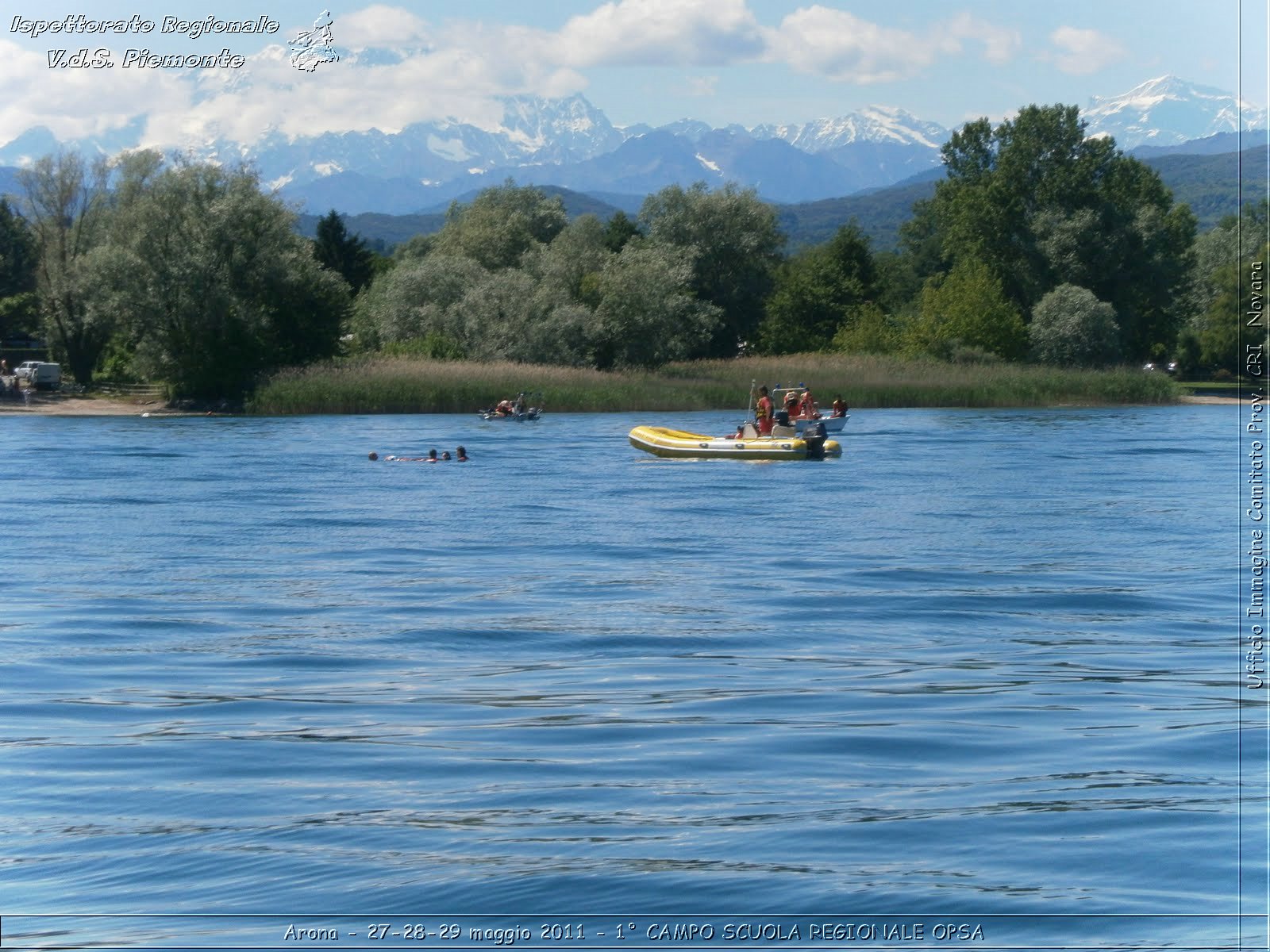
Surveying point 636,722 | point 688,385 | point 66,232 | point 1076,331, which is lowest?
point 636,722

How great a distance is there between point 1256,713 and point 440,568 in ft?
35.2

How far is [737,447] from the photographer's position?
1398 inches

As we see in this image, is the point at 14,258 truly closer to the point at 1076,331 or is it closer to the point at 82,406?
the point at 82,406

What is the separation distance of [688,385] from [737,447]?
25.4m

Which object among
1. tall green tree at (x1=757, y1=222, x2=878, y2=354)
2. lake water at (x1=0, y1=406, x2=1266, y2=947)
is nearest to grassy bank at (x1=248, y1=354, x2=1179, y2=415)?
tall green tree at (x1=757, y1=222, x2=878, y2=354)

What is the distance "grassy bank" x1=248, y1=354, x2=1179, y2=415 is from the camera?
2173 inches

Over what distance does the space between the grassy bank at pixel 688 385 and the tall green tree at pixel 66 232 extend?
Answer: 37.4 ft

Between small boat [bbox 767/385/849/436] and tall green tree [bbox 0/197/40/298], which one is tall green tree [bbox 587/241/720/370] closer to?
small boat [bbox 767/385/849/436]

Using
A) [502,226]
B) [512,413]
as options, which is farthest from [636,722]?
[502,226]

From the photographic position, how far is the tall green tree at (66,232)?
6353 cm

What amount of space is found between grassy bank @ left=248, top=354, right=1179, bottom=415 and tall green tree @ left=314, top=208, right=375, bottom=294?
26.2 m

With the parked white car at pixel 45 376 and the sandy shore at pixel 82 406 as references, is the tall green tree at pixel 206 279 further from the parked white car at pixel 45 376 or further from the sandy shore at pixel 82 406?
→ the parked white car at pixel 45 376

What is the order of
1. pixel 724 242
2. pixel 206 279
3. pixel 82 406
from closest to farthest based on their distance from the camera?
pixel 206 279 < pixel 82 406 < pixel 724 242

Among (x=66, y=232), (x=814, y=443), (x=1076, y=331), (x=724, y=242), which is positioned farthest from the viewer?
(x=724, y=242)
